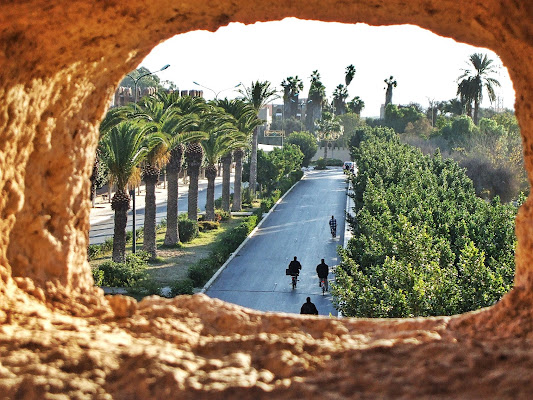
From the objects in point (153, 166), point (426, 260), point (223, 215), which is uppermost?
point (153, 166)

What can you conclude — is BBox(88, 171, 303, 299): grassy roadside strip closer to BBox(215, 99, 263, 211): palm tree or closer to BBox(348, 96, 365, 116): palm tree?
BBox(215, 99, 263, 211): palm tree

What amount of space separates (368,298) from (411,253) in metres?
1.99

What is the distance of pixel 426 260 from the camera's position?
13.6 m

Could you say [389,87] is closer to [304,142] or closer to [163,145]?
[304,142]

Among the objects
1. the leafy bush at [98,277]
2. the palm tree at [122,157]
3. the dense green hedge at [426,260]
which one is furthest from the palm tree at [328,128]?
the leafy bush at [98,277]

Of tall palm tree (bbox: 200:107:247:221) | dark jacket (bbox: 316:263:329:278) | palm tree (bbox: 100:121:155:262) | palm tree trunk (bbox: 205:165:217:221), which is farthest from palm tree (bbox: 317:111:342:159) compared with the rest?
dark jacket (bbox: 316:263:329:278)

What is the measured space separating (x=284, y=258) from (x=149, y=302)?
21705 mm

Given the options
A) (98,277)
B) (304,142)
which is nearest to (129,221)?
(98,277)

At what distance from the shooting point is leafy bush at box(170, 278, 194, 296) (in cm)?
2009

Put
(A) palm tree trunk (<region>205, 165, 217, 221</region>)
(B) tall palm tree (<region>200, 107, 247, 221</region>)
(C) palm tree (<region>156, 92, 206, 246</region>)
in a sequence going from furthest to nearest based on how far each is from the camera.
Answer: (A) palm tree trunk (<region>205, 165, 217, 221</region>) < (B) tall palm tree (<region>200, 107, 247, 221</region>) < (C) palm tree (<region>156, 92, 206, 246</region>)

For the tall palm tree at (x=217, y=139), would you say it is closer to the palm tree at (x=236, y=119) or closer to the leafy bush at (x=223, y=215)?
the palm tree at (x=236, y=119)

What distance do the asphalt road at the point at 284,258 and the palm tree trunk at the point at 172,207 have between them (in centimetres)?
296

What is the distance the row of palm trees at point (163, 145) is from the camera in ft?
70.8

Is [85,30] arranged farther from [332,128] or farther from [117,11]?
[332,128]
